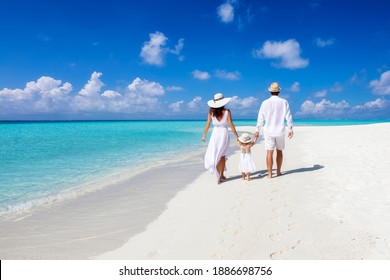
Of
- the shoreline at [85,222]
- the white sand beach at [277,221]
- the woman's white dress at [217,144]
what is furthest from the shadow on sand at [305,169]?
the shoreline at [85,222]

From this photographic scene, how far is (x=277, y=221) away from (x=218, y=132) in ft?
10.3

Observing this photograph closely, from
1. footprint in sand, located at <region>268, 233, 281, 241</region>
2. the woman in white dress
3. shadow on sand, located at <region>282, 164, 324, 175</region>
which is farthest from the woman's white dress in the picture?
footprint in sand, located at <region>268, 233, 281, 241</region>

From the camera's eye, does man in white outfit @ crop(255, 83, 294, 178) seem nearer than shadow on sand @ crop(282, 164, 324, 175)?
Yes

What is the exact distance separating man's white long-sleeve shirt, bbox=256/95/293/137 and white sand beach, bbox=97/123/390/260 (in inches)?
51.3

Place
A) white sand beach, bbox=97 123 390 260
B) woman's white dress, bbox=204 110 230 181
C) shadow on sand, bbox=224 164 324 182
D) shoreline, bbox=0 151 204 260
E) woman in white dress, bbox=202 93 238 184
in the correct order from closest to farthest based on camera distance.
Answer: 1. white sand beach, bbox=97 123 390 260
2. shoreline, bbox=0 151 204 260
3. woman in white dress, bbox=202 93 238 184
4. woman's white dress, bbox=204 110 230 181
5. shadow on sand, bbox=224 164 324 182

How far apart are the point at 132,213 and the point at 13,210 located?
2.87m

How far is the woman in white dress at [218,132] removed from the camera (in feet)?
22.7

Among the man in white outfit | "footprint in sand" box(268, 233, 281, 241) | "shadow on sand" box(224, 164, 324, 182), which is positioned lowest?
"footprint in sand" box(268, 233, 281, 241)

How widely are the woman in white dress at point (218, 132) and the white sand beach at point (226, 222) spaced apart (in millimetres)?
610

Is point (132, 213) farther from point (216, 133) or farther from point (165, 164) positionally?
point (165, 164)

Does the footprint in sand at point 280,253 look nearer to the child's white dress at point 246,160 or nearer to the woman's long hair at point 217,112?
A: the child's white dress at point 246,160

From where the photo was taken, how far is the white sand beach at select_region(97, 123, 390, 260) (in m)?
3.72

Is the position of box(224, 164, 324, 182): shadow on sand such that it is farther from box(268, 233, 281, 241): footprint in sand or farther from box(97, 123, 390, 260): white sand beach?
box(268, 233, 281, 241): footprint in sand

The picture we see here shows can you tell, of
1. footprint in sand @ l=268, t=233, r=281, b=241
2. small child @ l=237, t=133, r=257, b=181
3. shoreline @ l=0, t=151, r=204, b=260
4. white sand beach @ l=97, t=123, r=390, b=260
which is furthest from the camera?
small child @ l=237, t=133, r=257, b=181
